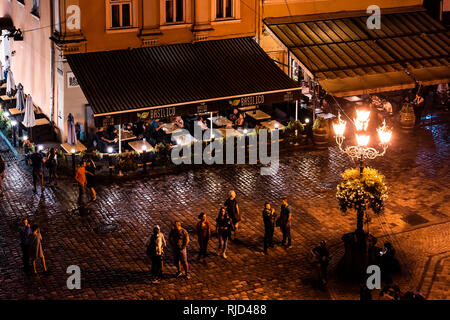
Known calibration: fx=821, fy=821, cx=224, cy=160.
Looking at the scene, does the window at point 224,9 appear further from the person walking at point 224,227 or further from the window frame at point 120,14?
the person walking at point 224,227

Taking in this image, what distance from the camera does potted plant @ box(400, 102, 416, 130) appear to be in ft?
102

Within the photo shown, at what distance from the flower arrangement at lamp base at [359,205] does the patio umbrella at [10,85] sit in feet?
54.6

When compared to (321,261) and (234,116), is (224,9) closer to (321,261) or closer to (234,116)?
(234,116)

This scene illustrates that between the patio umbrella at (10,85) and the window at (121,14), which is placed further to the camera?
the patio umbrella at (10,85)

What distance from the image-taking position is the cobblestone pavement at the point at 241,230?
19.6 meters

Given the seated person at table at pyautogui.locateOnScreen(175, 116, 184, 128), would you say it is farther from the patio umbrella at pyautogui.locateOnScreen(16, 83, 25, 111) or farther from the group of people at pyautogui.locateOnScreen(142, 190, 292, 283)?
the group of people at pyautogui.locateOnScreen(142, 190, 292, 283)

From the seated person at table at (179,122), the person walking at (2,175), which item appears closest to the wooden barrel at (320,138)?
the seated person at table at (179,122)

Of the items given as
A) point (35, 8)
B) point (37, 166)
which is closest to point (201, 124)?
point (37, 166)

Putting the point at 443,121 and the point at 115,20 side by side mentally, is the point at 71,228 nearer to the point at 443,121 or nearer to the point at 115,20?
the point at 115,20

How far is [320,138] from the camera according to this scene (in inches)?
1161

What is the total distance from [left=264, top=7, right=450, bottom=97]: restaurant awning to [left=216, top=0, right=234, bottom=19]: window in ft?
4.89

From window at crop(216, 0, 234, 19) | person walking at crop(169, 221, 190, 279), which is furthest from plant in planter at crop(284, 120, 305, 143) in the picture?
person walking at crop(169, 221, 190, 279)

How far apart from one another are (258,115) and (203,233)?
444 inches

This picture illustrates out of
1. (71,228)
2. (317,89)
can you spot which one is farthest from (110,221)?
(317,89)
